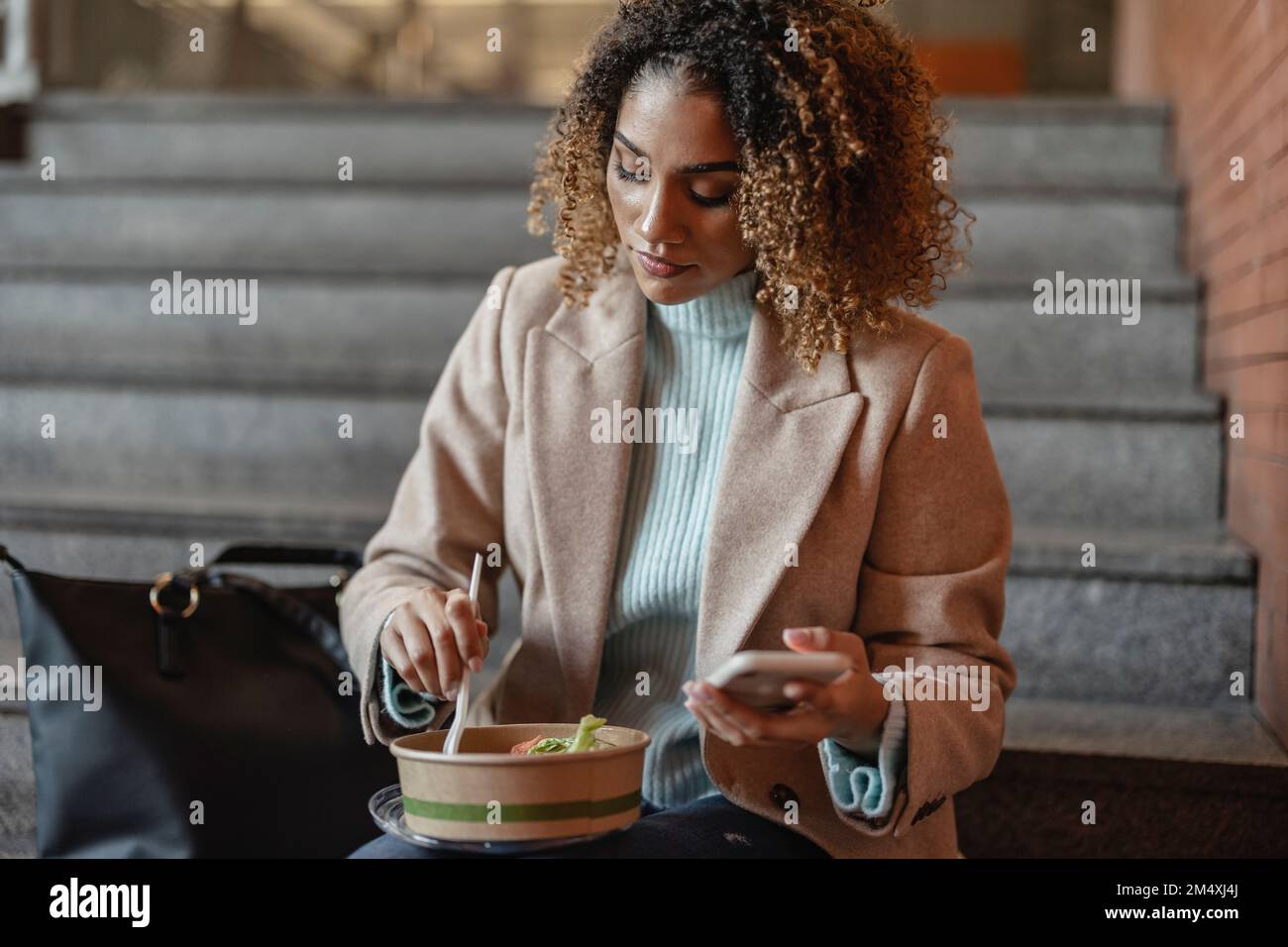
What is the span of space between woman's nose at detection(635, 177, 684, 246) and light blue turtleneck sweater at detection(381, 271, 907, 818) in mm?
131

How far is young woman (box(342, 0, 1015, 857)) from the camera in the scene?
1.18m

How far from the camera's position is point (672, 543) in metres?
1.30

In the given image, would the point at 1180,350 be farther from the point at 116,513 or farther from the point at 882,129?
the point at 116,513

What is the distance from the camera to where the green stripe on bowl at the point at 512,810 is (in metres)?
0.99

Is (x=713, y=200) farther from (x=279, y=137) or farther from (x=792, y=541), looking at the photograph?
(x=279, y=137)

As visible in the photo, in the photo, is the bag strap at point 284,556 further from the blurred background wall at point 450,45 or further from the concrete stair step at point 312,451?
the blurred background wall at point 450,45

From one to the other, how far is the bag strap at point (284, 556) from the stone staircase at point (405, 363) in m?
0.34

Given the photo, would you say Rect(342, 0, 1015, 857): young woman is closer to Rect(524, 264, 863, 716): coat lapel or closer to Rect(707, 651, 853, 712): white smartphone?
Rect(524, 264, 863, 716): coat lapel

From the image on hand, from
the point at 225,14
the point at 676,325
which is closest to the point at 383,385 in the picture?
the point at 676,325

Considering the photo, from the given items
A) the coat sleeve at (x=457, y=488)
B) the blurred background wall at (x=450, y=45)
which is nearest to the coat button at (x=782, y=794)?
the coat sleeve at (x=457, y=488)

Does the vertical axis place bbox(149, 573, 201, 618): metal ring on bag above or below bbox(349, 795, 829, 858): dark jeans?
above

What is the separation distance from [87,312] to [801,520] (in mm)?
1579

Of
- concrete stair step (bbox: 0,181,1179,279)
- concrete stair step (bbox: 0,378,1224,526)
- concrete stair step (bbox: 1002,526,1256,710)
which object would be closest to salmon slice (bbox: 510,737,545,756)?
concrete stair step (bbox: 1002,526,1256,710)

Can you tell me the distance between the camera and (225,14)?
4.62 meters
